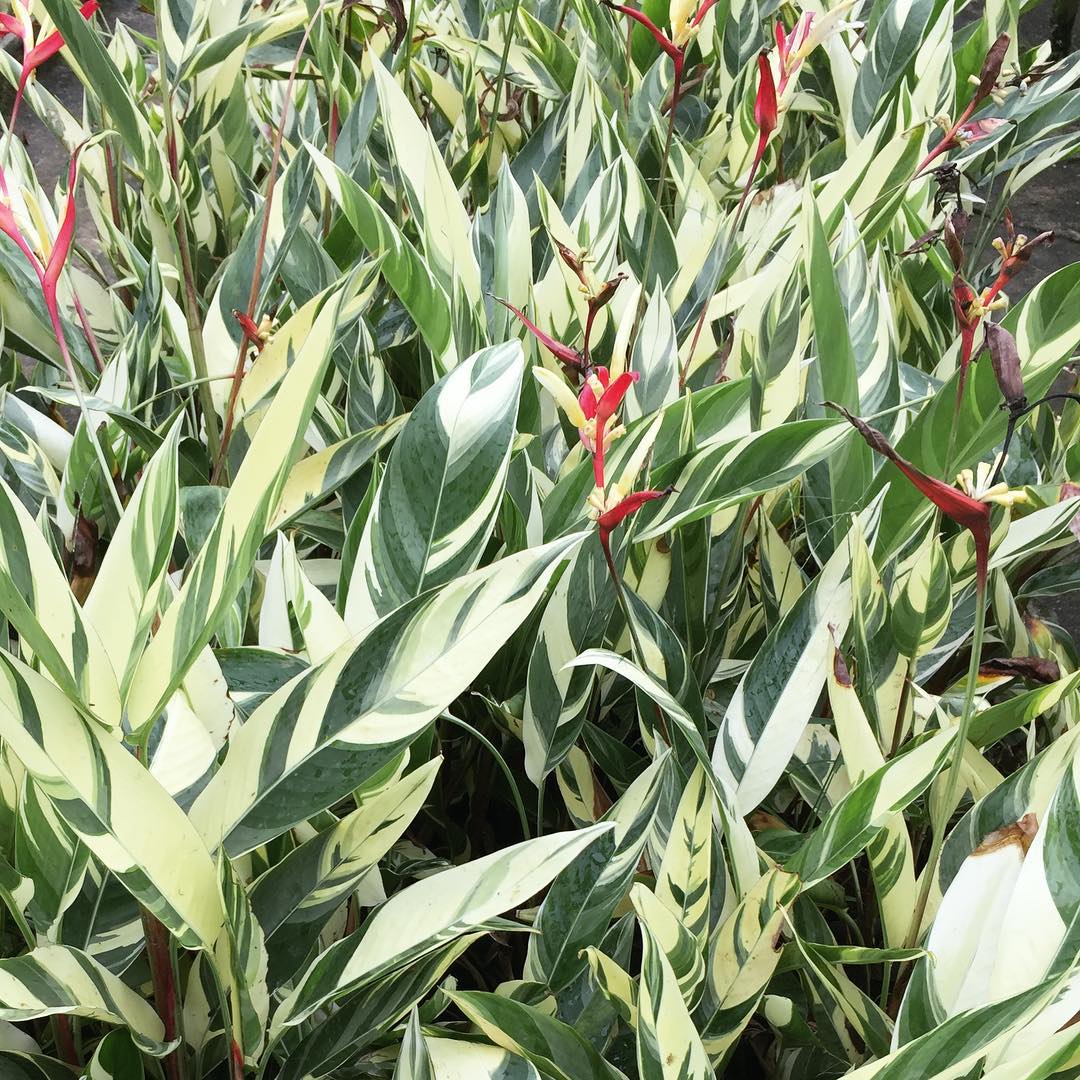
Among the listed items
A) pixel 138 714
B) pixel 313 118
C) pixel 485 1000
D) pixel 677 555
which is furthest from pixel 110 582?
pixel 313 118

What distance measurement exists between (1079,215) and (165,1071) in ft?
9.62

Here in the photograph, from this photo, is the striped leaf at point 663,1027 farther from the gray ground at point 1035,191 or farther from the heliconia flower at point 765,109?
the gray ground at point 1035,191

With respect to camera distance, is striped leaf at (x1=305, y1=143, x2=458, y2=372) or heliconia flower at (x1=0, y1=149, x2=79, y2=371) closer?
heliconia flower at (x1=0, y1=149, x2=79, y2=371)

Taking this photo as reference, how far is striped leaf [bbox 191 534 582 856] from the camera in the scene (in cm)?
45

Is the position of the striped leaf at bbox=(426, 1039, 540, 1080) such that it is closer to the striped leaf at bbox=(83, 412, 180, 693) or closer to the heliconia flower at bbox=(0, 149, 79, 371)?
the striped leaf at bbox=(83, 412, 180, 693)

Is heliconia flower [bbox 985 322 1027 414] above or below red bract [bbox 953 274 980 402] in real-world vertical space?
above

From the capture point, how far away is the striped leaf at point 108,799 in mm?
415

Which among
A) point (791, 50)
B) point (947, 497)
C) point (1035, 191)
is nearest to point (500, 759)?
point (947, 497)

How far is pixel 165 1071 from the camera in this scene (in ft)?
2.02

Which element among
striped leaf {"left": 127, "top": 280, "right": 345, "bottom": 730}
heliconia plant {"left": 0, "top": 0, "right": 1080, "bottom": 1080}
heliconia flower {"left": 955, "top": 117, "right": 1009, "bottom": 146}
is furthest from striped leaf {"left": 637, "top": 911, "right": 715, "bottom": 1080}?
heliconia flower {"left": 955, "top": 117, "right": 1009, "bottom": 146}

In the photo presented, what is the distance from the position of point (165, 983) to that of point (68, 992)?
6 cm

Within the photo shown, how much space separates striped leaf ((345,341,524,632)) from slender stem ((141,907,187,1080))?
18cm

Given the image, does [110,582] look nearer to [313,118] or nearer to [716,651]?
[716,651]

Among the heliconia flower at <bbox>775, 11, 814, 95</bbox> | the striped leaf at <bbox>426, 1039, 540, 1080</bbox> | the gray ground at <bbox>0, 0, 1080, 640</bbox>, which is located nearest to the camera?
the striped leaf at <bbox>426, 1039, 540, 1080</bbox>
